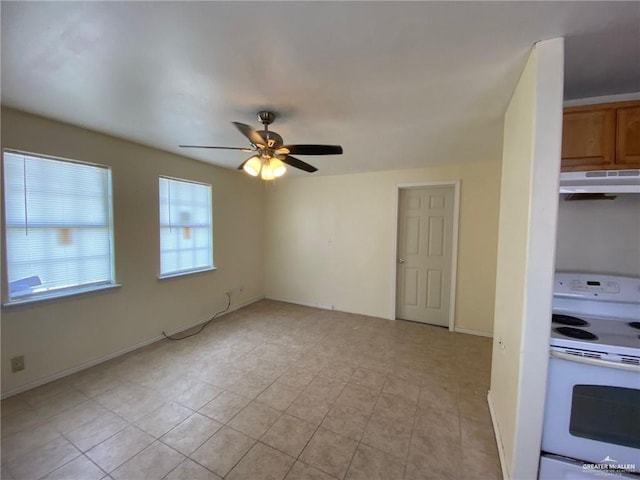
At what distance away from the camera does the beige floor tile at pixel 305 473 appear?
1.50 metres

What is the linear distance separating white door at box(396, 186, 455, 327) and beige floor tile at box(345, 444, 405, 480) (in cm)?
259

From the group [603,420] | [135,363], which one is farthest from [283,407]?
[603,420]

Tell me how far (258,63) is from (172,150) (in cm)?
228

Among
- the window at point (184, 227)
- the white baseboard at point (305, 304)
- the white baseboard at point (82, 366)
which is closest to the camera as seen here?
the white baseboard at point (82, 366)

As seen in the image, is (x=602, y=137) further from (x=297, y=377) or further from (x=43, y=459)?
(x=43, y=459)

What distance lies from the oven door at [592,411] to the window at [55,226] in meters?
3.77

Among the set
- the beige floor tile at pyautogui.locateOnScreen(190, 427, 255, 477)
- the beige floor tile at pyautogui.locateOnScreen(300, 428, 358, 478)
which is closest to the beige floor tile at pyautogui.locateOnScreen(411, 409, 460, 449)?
the beige floor tile at pyautogui.locateOnScreen(300, 428, 358, 478)

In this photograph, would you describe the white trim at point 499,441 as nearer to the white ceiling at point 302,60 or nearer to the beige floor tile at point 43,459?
the white ceiling at point 302,60

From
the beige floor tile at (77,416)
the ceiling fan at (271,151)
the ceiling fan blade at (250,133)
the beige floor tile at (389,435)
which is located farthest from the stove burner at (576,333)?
the beige floor tile at (77,416)

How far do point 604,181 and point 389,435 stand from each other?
2046 millimetres

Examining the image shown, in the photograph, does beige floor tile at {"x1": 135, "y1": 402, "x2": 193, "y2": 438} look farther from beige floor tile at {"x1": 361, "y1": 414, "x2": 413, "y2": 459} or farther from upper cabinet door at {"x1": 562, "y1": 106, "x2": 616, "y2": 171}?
upper cabinet door at {"x1": 562, "y1": 106, "x2": 616, "y2": 171}

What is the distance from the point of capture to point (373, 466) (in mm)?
1576

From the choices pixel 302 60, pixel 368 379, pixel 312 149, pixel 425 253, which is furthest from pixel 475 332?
pixel 302 60

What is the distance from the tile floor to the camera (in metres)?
1.57
